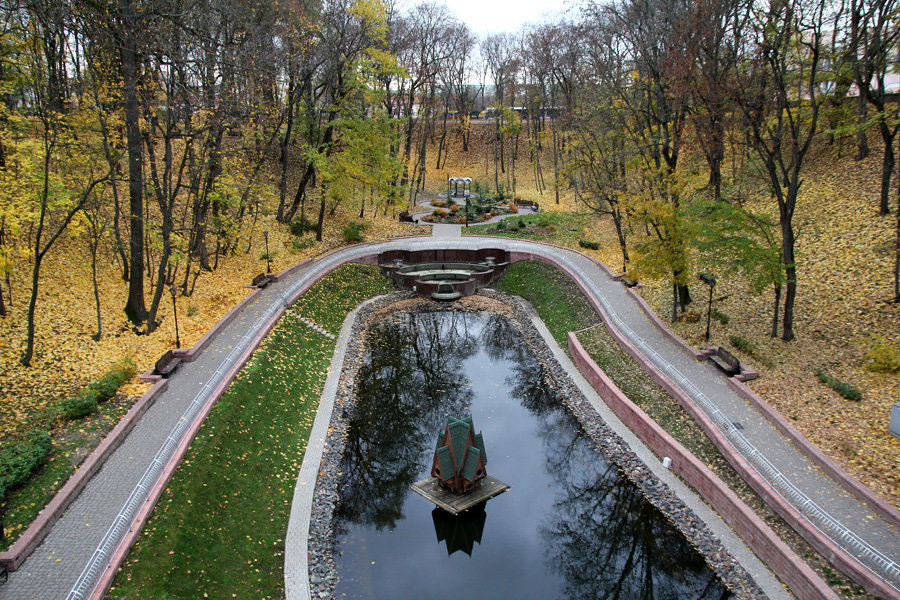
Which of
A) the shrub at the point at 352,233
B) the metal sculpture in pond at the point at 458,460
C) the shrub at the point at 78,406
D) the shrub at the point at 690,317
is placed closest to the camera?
the shrub at the point at 78,406

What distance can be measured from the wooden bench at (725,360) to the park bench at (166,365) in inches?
691

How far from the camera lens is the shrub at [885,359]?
15.6 m

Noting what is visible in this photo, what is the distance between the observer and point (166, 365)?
17.3m

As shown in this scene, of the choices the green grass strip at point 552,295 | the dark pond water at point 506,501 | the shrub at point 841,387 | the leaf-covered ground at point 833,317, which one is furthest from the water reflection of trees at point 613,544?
the green grass strip at point 552,295

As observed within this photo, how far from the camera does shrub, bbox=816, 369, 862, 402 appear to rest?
15.2 m

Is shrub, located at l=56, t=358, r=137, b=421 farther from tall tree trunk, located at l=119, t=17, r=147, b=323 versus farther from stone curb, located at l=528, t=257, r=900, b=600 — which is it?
stone curb, located at l=528, t=257, r=900, b=600

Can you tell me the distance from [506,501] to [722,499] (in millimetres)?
5361

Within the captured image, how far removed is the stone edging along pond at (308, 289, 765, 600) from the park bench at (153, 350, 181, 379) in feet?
17.0

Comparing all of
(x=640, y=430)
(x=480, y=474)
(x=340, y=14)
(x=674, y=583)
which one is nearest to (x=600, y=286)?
(x=640, y=430)

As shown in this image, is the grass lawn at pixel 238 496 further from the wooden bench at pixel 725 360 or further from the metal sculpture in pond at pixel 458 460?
the wooden bench at pixel 725 360

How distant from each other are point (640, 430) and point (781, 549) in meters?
5.97

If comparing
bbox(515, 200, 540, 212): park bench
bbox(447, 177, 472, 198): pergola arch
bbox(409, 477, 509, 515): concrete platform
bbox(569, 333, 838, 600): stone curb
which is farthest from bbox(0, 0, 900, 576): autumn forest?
bbox(447, 177, 472, 198): pergola arch

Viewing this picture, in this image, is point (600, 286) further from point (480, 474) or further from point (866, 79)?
point (480, 474)

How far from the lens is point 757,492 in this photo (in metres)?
13.4
